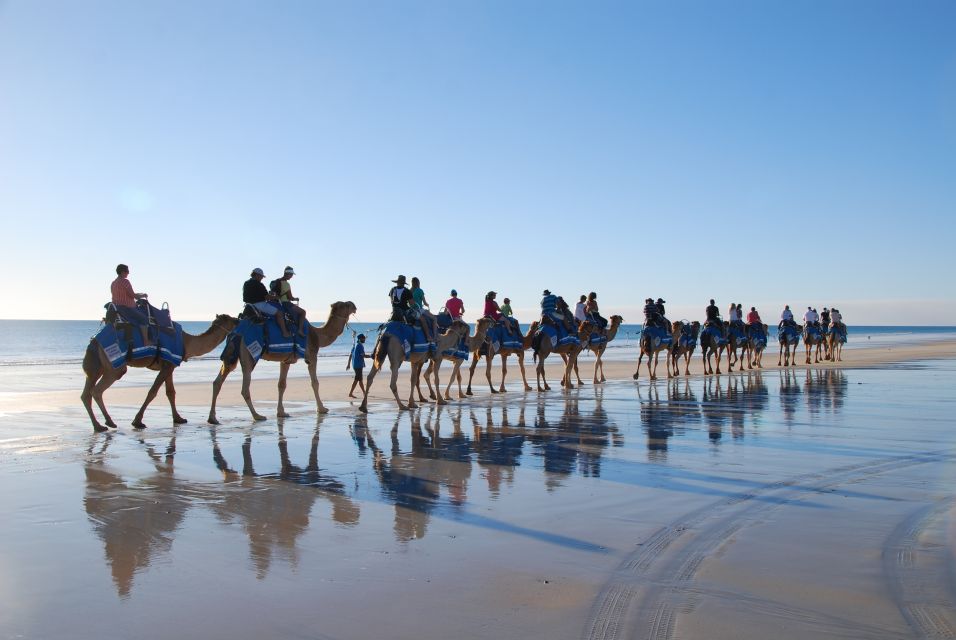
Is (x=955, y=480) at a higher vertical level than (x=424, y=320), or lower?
lower

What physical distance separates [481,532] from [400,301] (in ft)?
32.9

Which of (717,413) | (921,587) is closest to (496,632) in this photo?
(921,587)

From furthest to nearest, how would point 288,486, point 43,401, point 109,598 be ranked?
point 43,401, point 288,486, point 109,598

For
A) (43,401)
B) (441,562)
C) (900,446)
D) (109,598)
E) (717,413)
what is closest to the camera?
Answer: (109,598)

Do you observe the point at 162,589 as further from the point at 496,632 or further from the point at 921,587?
the point at 921,587

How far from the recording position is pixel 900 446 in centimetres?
1096

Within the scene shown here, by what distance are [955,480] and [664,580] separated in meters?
5.01

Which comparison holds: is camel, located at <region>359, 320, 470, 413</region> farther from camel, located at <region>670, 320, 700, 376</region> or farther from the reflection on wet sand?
camel, located at <region>670, 320, 700, 376</region>

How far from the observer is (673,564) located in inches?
226

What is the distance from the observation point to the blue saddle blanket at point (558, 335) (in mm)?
22500

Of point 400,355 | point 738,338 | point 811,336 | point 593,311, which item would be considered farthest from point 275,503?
point 811,336

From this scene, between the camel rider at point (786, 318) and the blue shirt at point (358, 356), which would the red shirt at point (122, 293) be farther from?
the camel rider at point (786, 318)

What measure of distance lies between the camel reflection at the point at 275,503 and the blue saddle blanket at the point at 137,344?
3.91m

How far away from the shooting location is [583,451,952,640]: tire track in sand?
4656 mm
